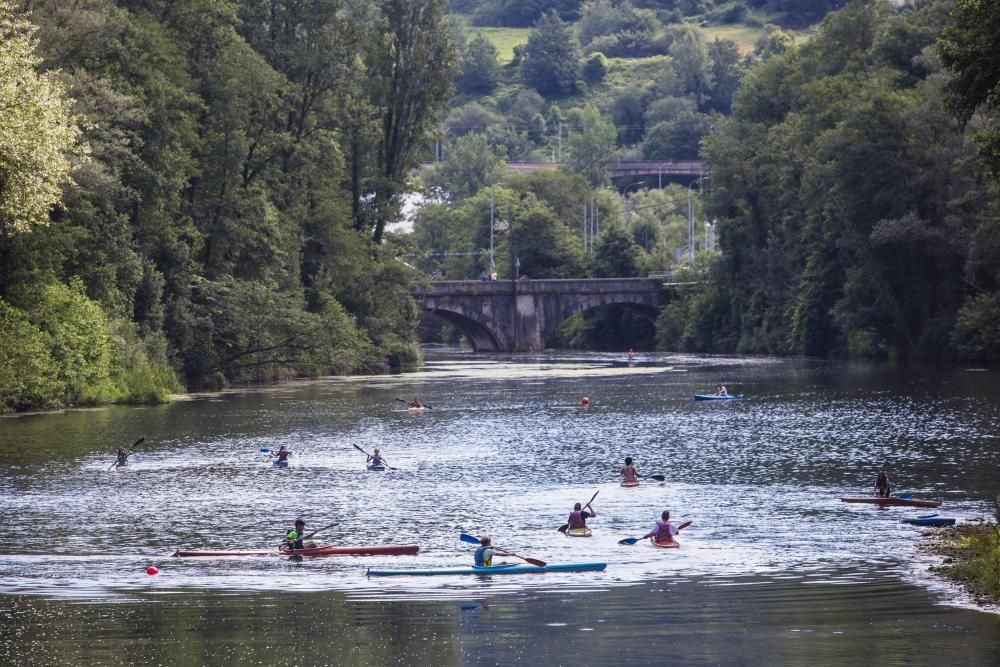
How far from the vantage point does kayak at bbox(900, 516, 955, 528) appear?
140 ft

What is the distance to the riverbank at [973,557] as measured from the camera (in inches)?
1288

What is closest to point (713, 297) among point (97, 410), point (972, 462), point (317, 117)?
point (317, 117)

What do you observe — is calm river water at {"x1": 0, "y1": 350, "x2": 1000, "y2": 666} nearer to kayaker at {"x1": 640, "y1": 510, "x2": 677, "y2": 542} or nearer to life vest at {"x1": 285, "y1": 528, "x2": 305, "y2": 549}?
kayaker at {"x1": 640, "y1": 510, "x2": 677, "y2": 542}

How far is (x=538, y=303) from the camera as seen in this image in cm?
16400

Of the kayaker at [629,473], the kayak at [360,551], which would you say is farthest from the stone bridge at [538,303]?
the kayak at [360,551]

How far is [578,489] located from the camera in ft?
173

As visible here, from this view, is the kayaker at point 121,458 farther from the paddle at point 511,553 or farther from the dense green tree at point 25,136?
the paddle at point 511,553

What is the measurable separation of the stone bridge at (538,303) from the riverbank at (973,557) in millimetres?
119739

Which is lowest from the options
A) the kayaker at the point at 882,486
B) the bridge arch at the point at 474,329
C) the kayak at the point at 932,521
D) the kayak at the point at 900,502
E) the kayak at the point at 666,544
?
the kayak at the point at 666,544

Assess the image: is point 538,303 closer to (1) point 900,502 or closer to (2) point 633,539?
(1) point 900,502

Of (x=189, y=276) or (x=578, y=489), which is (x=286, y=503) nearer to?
(x=578, y=489)

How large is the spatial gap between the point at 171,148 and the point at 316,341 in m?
16.4

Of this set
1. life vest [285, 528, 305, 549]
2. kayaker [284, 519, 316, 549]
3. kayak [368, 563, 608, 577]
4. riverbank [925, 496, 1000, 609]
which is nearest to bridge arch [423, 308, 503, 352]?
kayaker [284, 519, 316, 549]

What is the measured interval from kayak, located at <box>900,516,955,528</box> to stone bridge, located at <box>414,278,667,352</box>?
117 m
